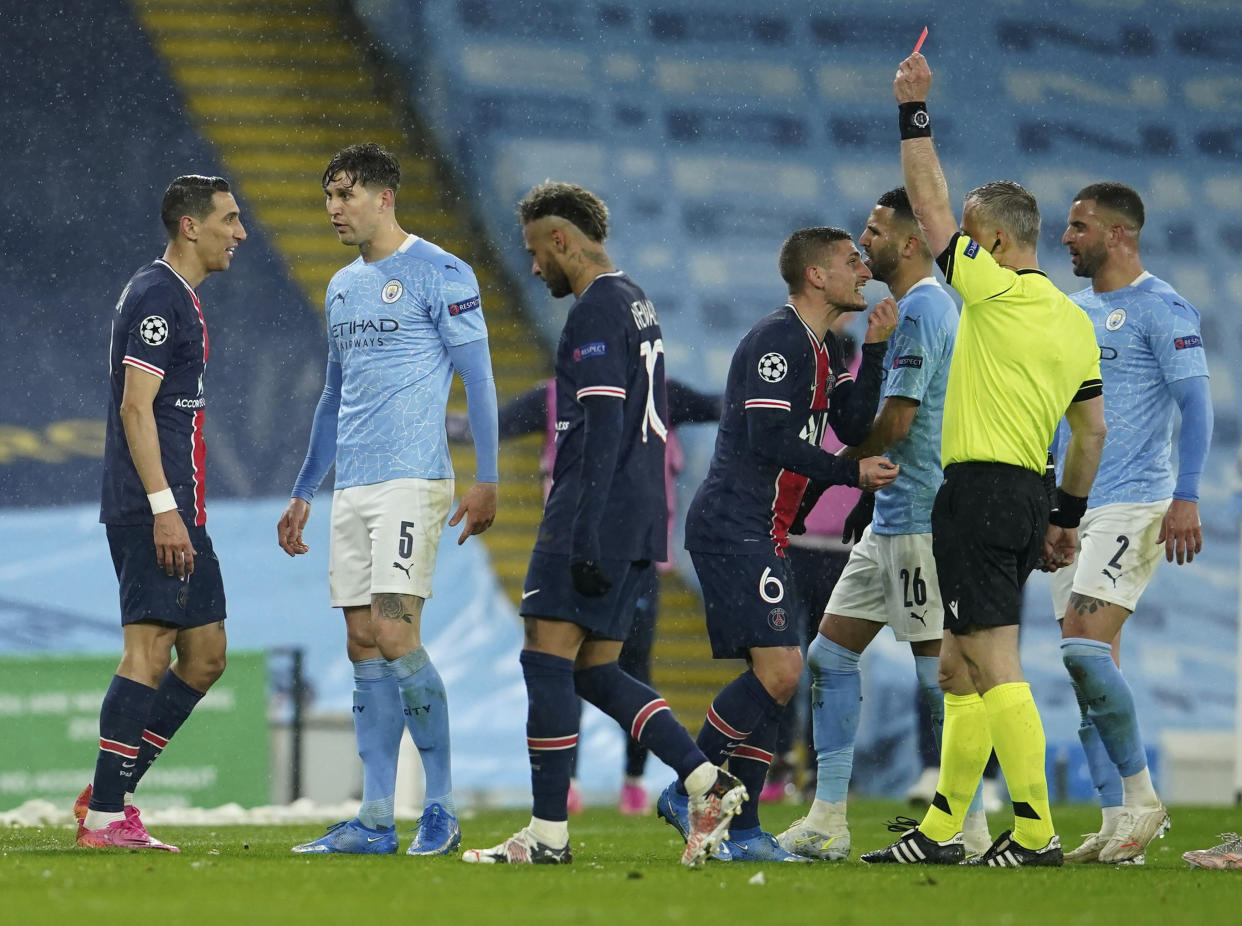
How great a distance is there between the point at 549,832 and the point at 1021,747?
1266 millimetres

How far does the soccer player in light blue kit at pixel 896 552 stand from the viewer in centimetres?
525

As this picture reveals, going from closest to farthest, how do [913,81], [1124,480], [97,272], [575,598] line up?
[575,598], [913,81], [1124,480], [97,272]

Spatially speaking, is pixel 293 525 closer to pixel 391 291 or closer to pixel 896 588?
pixel 391 291

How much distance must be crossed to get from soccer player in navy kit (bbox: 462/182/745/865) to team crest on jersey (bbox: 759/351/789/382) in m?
0.37

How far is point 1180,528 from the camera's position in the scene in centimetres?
539

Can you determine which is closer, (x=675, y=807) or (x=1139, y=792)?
(x=675, y=807)

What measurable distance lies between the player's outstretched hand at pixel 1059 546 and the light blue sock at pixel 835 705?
680 millimetres

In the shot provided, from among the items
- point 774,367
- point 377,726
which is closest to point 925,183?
point 774,367

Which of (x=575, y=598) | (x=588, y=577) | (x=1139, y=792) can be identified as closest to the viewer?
(x=588, y=577)

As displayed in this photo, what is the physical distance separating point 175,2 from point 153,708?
38.4 ft

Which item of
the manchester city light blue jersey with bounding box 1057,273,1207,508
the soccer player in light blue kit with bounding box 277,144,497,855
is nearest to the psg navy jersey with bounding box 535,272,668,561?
the soccer player in light blue kit with bounding box 277,144,497,855

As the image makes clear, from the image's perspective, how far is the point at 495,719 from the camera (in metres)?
12.3

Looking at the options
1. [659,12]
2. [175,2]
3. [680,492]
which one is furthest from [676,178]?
[175,2]

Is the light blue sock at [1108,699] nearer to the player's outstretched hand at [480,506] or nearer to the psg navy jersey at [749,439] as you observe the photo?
the psg navy jersey at [749,439]
